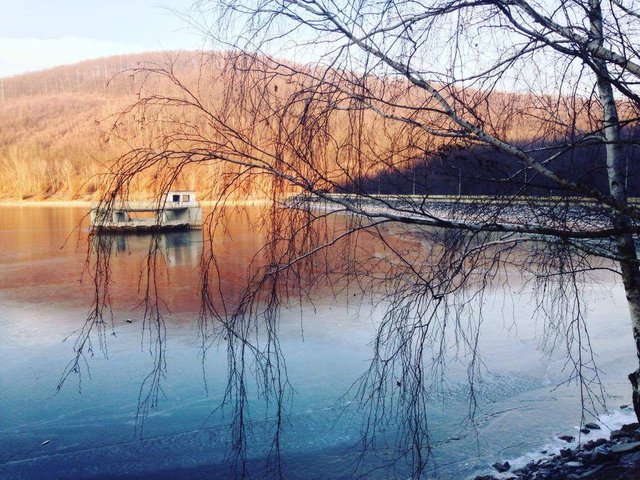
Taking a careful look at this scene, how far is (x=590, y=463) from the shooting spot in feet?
14.4

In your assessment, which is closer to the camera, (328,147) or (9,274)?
(328,147)

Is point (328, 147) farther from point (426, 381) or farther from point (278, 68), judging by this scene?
point (426, 381)

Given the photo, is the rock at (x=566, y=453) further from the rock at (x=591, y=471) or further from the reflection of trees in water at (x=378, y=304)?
the reflection of trees in water at (x=378, y=304)

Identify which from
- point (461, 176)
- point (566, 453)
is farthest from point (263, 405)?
point (461, 176)

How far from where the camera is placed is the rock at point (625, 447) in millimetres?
4398

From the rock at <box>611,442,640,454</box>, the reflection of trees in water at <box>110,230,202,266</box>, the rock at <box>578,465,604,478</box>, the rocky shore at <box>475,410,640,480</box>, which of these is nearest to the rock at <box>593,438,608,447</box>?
the rocky shore at <box>475,410,640,480</box>

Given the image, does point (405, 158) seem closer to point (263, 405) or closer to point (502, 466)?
point (502, 466)

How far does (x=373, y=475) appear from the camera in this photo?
15.4 feet

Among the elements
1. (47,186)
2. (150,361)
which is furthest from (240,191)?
(47,186)

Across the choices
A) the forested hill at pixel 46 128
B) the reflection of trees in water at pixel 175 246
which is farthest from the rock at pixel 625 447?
the forested hill at pixel 46 128

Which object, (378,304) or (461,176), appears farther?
(378,304)

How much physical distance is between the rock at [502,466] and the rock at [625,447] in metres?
0.79

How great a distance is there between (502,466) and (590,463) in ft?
2.15

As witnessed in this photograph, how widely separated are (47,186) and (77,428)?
8375cm
